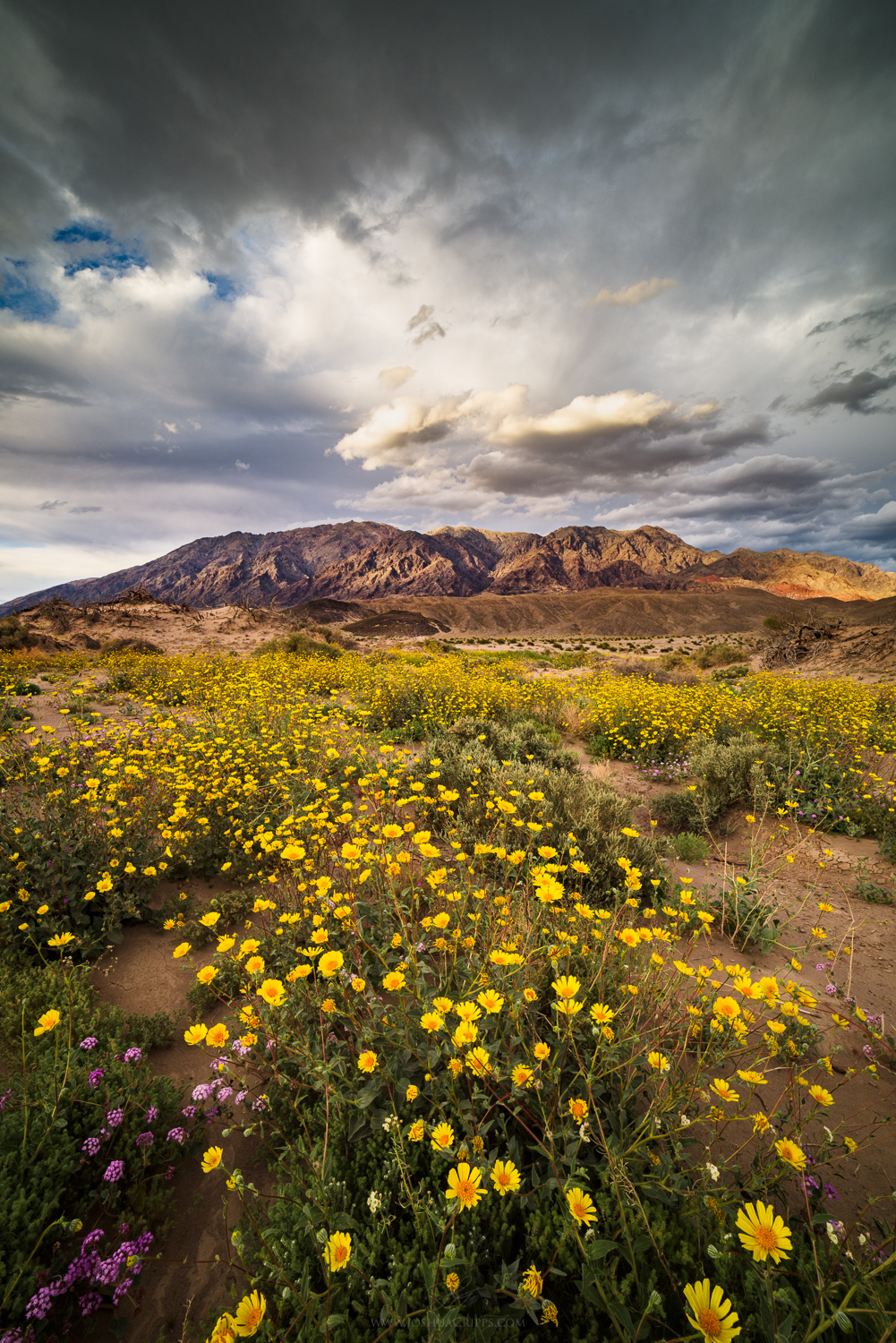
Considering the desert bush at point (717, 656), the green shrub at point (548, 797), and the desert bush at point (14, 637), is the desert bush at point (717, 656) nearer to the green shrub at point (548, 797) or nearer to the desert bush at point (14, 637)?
the green shrub at point (548, 797)

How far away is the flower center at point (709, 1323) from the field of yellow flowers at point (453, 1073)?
0.04ft

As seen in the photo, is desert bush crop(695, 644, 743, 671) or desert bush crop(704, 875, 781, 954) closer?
desert bush crop(704, 875, 781, 954)

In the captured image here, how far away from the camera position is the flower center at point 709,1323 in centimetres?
107

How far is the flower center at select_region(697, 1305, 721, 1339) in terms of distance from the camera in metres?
1.07

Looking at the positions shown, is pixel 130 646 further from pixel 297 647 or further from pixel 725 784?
pixel 725 784

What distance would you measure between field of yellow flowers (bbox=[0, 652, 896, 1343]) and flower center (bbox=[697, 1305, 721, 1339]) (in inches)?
0.5

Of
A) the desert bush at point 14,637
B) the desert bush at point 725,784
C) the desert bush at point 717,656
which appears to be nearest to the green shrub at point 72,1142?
the desert bush at point 725,784

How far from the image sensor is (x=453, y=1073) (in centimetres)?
184

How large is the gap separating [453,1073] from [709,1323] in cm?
96

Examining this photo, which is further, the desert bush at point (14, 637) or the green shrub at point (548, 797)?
the desert bush at point (14, 637)

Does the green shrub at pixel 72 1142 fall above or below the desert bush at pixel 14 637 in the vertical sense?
below

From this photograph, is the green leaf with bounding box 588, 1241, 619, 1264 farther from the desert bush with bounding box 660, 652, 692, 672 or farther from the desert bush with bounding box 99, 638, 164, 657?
the desert bush with bounding box 660, 652, 692, 672

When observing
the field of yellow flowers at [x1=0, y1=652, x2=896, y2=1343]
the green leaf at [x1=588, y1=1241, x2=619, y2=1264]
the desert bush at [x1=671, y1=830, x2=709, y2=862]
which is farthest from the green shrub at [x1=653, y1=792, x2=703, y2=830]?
the green leaf at [x1=588, y1=1241, x2=619, y2=1264]

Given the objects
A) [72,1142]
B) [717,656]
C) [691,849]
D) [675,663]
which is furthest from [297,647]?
[717,656]
